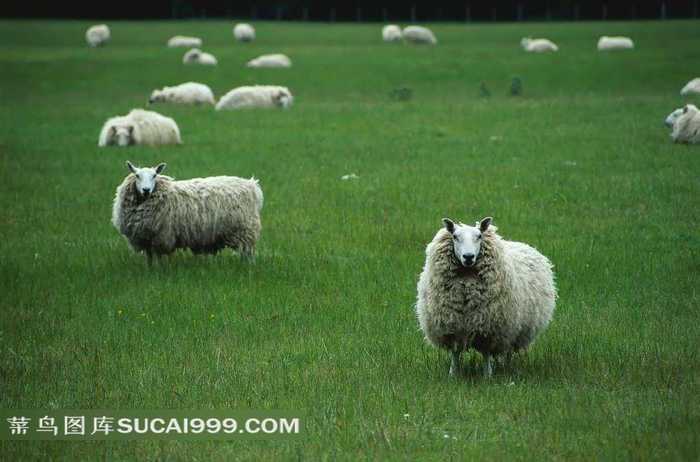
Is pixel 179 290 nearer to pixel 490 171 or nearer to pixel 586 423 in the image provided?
pixel 586 423

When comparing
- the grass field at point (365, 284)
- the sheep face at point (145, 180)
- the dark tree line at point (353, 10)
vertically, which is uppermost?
the dark tree line at point (353, 10)

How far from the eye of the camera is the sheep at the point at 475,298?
9359mm

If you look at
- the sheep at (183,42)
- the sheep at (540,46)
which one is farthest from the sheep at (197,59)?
the sheep at (540,46)

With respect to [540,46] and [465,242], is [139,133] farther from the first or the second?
[540,46]

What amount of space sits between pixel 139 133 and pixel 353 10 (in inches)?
2263

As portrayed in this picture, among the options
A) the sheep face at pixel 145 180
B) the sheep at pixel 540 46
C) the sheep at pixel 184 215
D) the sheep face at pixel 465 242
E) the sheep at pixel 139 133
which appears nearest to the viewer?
the sheep face at pixel 465 242

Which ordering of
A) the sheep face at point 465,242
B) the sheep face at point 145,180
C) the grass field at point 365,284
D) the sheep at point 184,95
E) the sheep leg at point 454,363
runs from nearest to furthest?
the grass field at point 365,284, the sheep face at point 465,242, the sheep leg at point 454,363, the sheep face at point 145,180, the sheep at point 184,95

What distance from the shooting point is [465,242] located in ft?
30.1

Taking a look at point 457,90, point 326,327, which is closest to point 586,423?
point 326,327

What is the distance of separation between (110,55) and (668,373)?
46248 mm

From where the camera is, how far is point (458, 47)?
53094 millimetres

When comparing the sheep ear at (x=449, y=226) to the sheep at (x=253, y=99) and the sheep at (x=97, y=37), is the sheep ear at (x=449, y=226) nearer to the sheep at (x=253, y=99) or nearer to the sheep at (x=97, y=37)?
the sheep at (x=253, y=99)

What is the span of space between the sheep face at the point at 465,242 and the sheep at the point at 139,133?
1718 cm

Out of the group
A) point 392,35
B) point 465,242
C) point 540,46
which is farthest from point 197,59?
point 465,242
